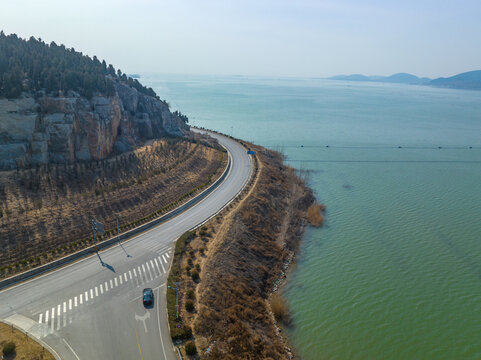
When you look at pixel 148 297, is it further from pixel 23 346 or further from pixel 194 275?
pixel 23 346

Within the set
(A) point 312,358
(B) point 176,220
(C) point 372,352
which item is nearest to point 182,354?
(A) point 312,358

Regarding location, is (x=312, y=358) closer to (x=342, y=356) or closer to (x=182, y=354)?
(x=342, y=356)

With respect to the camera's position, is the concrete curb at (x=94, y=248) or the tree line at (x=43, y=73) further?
the tree line at (x=43, y=73)

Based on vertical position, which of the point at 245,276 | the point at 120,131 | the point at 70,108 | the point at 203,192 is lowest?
the point at 245,276

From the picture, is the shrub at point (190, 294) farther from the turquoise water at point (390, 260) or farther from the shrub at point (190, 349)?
the turquoise water at point (390, 260)

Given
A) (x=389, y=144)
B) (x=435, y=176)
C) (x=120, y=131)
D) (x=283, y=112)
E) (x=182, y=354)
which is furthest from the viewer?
(x=283, y=112)

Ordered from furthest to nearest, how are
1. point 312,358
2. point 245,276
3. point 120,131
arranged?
point 120,131 < point 245,276 < point 312,358

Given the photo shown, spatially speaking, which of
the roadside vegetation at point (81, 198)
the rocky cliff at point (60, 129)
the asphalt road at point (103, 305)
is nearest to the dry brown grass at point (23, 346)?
the asphalt road at point (103, 305)
